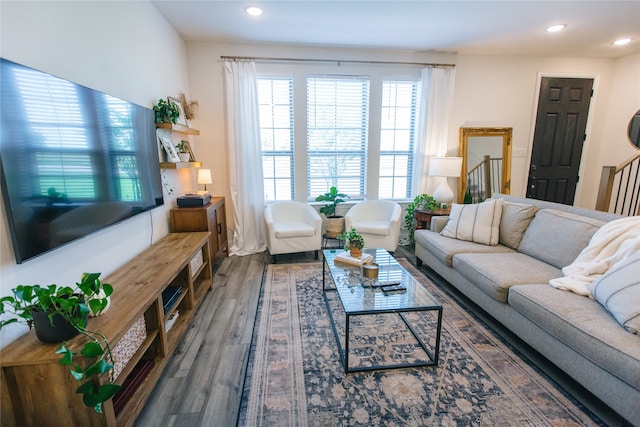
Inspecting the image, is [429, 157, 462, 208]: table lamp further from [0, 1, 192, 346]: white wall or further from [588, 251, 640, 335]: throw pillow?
[0, 1, 192, 346]: white wall

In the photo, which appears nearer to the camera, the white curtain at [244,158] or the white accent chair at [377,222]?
the white accent chair at [377,222]

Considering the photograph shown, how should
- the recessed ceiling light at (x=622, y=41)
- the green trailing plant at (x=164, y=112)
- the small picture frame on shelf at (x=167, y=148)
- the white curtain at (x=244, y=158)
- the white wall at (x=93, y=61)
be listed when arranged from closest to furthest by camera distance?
the white wall at (x=93, y=61) → the green trailing plant at (x=164, y=112) → the small picture frame on shelf at (x=167, y=148) → the recessed ceiling light at (x=622, y=41) → the white curtain at (x=244, y=158)

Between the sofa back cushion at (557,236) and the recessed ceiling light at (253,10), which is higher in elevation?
the recessed ceiling light at (253,10)

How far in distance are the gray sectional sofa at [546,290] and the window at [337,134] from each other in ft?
4.73

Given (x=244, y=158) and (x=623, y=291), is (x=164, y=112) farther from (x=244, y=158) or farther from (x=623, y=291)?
(x=623, y=291)

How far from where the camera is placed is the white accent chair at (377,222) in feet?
11.7

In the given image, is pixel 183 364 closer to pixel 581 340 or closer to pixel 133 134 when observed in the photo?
pixel 133 134

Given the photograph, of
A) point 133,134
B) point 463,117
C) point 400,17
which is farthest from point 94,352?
point 463,117

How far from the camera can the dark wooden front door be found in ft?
13.9

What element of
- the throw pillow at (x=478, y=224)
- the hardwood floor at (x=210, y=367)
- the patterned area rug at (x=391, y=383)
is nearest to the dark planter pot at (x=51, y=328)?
the hardwood floor at (x=210, y=367)

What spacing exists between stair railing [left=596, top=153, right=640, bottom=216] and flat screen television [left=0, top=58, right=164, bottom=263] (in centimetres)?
481

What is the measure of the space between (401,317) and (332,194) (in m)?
Answer: 1.93

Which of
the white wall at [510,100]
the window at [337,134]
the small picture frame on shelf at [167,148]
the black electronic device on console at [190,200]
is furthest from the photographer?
the window at [337,134]

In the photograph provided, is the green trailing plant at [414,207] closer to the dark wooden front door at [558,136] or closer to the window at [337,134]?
the window at [337,134]
